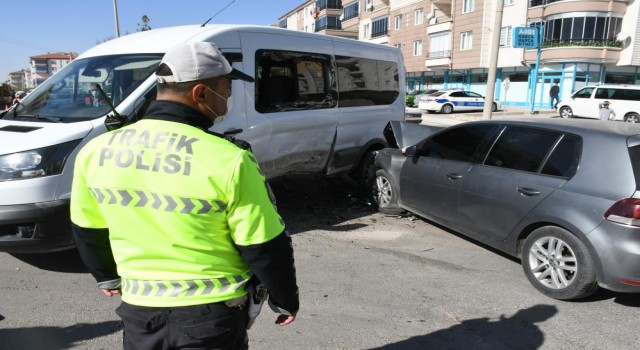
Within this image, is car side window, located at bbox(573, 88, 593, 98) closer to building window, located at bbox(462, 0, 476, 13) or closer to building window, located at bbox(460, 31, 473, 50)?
building window, located at bbox(460, 31, 473, 50)

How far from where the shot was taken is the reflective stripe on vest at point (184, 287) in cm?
149

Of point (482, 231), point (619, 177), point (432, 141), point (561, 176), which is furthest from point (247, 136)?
point (619, 177)

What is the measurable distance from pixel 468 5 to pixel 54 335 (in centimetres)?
4234

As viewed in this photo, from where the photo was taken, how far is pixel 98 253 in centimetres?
177

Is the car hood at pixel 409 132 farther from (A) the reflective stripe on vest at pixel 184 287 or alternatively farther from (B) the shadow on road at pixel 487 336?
(A) the reflective stripe on vest at pixel 184 287

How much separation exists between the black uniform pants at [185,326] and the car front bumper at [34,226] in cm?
248

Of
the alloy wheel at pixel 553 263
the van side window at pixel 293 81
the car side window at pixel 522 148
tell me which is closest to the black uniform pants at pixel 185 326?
the alloy wheel at pixel 553 263

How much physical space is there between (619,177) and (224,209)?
3.36m

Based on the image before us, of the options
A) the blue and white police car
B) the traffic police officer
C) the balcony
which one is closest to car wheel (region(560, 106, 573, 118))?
the blue and white police car

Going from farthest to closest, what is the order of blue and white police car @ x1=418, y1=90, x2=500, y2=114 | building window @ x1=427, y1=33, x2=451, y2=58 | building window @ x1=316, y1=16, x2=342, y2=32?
building window @ x1=316, y1=16, x2=342, y2=32
building window @ x1=427, y1=33, x2=451, y2=58
blue and white police car @ x1=418, y1=90, x2=500, y2=114

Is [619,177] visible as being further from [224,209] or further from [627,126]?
[224,209]

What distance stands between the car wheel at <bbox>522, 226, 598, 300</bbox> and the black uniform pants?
3.15m

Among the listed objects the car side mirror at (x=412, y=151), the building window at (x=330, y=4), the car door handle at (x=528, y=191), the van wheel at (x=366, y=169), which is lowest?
the van wheel at (x=366, y=169)

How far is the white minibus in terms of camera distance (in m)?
3.63
